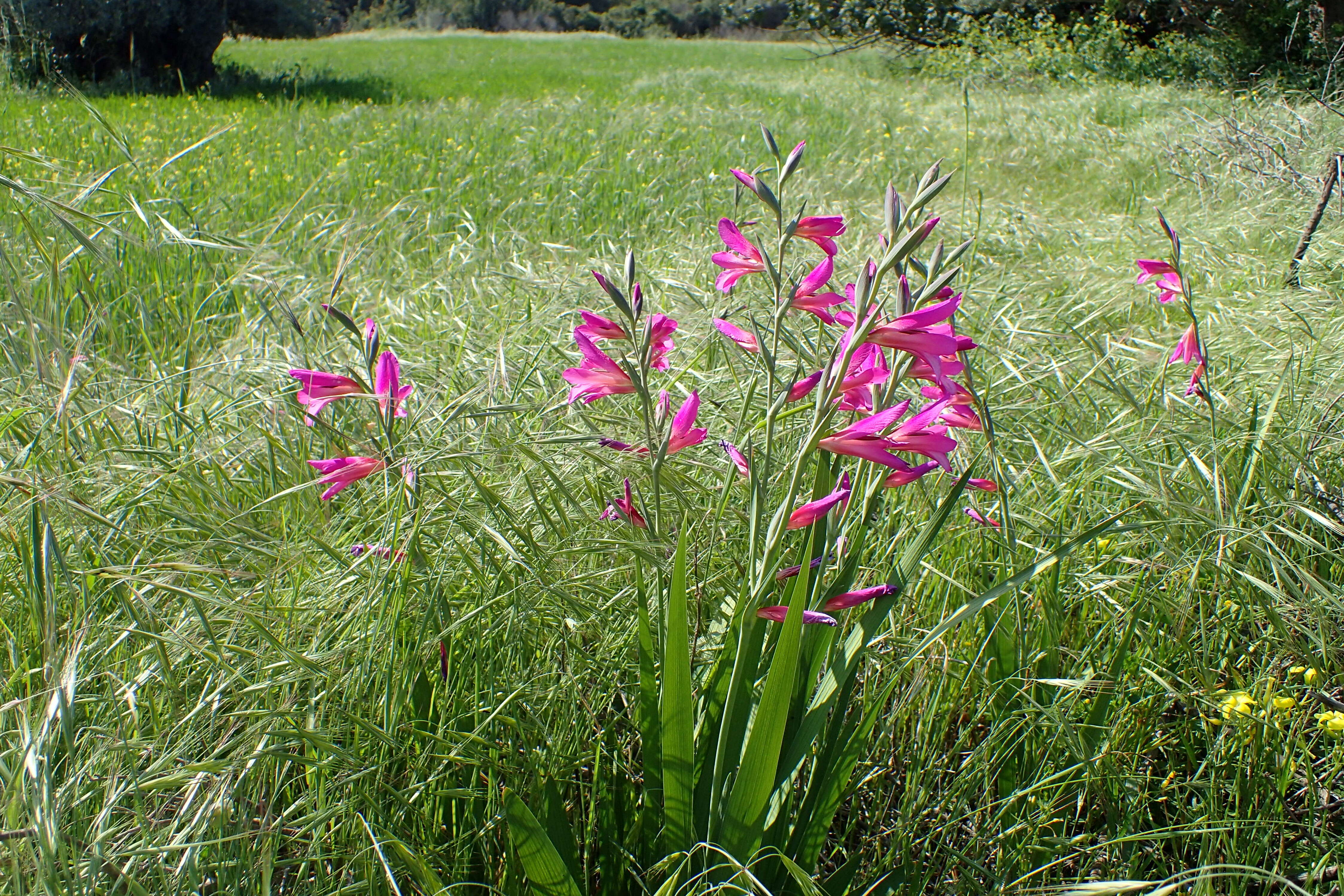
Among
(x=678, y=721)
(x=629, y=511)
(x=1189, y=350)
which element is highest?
(x=1189, y=350)

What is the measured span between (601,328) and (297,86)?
360 inches

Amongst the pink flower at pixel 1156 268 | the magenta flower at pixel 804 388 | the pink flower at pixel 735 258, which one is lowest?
the magenta flower at pixel 804 388

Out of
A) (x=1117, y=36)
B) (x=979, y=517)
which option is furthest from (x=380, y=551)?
(x=1117, y=36)

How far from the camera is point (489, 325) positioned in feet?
7.04

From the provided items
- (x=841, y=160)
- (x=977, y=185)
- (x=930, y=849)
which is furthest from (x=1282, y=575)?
(x=841, y=160)

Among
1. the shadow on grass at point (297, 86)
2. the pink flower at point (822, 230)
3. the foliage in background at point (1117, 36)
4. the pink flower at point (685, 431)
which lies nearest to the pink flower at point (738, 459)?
the pink flower at point (685, 431)

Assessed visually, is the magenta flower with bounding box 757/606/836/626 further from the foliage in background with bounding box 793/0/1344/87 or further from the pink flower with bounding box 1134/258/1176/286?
the foliage in background with bounding box 793/0/1344/87

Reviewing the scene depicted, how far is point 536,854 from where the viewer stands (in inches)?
29.8

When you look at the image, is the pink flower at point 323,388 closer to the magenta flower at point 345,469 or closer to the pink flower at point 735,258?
the magenta flower at point 345,469

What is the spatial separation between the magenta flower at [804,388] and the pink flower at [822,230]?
0.18m

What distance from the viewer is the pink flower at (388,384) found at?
972 mm

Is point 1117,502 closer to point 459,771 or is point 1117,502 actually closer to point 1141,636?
point 1141,636

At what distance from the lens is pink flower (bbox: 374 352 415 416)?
0.97 metres

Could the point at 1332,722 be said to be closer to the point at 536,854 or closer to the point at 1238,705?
the point at 1238,705
